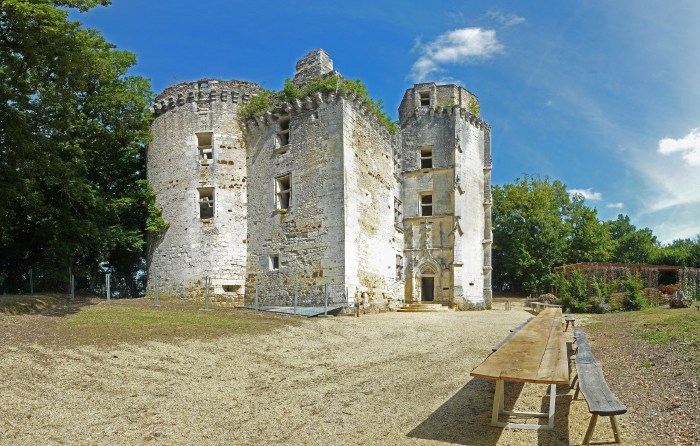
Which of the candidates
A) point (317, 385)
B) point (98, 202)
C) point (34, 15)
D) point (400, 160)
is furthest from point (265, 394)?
point (400, 160)

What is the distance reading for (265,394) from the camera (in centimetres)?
736

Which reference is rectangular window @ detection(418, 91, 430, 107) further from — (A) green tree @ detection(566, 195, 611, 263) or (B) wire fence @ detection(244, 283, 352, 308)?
(A) green tree @ detection(566, 195, 611, 263)

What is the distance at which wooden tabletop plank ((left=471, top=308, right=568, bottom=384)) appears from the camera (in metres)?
5.00

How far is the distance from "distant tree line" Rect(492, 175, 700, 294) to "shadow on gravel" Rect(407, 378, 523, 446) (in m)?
35.6

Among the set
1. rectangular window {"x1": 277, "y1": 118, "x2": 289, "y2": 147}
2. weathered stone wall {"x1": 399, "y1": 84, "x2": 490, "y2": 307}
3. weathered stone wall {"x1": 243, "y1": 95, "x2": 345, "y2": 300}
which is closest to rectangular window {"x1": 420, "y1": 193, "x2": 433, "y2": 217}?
weathered stone wall {"x1": 399, "y1": 84, "x2": 490, "y2": 307}

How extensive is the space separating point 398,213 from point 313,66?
31.4 ft

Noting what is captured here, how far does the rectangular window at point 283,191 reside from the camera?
21188mm

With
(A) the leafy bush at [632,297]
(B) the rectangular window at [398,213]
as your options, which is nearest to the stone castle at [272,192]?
(B) the rectangular window at [398,213]

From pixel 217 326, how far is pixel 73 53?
26.2 ft

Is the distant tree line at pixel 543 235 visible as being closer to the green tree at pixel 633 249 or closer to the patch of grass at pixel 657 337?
the green tree at pixel 633 249

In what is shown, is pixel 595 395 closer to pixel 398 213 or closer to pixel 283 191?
pixel 283 191

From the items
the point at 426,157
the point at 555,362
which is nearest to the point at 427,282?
the point at 426,157

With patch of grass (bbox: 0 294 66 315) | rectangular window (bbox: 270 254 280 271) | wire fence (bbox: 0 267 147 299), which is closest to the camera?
patch of grass (bbox: 0 294 66 315)

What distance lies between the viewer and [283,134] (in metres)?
21.8
